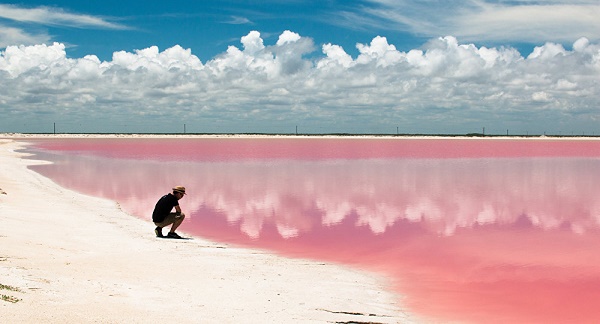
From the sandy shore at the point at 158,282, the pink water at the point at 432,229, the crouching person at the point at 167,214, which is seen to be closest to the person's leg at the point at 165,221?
the crouching person at the point at 167,214

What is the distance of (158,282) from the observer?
9773 millimetres

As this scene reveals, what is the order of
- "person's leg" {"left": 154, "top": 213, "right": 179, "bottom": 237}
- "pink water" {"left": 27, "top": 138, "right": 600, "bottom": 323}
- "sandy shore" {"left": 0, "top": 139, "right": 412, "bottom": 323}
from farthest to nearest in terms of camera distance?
"person's leg" {"left": 154, "top": 213, "right": 179, "bottom": 237} < "pink water" {"left": 27, "top": 138, "right": 600, "bottom": 323} < "sandy shore" {"left": 0, "top": 139, "right": 412, "bottom": 323}

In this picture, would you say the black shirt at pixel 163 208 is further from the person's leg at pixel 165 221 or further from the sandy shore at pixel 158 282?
the sandy shore at pixel 158 282

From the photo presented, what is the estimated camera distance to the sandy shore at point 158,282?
298 inches

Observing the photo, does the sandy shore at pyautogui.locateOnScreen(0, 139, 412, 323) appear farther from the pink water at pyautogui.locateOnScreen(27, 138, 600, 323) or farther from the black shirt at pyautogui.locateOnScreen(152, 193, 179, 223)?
the pink water at pyautogui.locateOnScreen(27, 138, 600, 323)

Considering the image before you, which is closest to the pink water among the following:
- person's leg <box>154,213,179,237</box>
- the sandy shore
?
person's leg <box>154,213,179,237</box>

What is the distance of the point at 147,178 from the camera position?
35438mm

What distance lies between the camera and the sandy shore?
7574mm

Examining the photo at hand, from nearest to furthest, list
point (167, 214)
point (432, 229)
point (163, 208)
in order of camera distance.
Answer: point (163, 208), point (167, 214), point (432, 229)

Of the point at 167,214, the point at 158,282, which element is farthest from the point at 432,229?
the point at 158,282

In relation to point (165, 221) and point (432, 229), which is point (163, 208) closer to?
point (165, 221)

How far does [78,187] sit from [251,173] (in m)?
13.1


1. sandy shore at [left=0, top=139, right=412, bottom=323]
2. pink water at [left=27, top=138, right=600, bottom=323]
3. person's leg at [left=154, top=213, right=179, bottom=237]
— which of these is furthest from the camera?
person's leg at [left=154, top=213, right=179, bottom=237]

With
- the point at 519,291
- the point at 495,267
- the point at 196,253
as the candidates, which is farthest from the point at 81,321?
the point at 495,267
